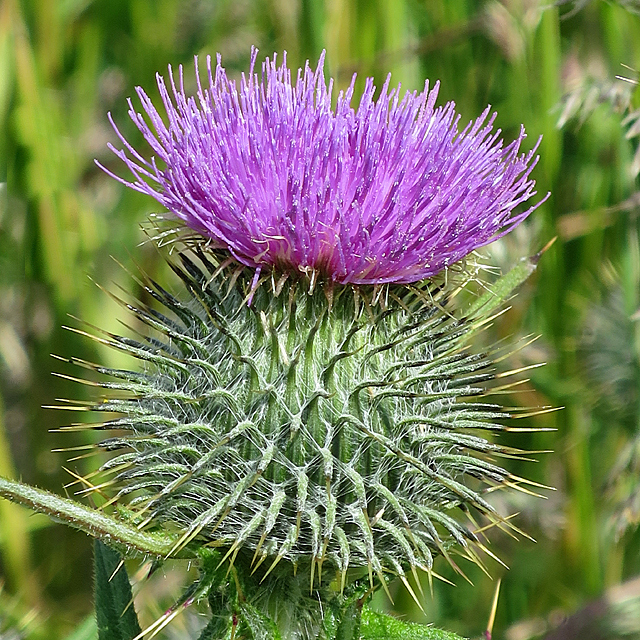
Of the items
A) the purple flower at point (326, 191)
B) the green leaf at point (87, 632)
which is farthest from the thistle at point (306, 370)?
the green leaf at point (87, 632)

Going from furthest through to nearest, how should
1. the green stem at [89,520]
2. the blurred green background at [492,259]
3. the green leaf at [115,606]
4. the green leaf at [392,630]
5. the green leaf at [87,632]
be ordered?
1. the blurred green background at [492,259]
2. the green leaf at [87,632]
3. the green leaf at [115,606]
4. the green leaf at [392,630]
5. the green stem at [89,520]

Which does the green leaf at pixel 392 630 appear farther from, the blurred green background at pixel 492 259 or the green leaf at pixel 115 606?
the blurred green background at pixel 492 259

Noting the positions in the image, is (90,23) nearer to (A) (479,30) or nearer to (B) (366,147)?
(A) (479,30)

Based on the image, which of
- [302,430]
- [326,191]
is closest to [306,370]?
[302,430]

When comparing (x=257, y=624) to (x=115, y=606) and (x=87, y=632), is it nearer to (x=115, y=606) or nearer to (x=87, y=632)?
(x=115, y=606)

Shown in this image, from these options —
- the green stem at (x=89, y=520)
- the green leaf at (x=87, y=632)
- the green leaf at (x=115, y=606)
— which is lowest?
the green leaf at (x=87, y=632)

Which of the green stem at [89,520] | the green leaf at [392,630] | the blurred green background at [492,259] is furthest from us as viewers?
the blurred green background at [492,259]

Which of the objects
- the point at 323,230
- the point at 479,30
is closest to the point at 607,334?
the point at 479,30

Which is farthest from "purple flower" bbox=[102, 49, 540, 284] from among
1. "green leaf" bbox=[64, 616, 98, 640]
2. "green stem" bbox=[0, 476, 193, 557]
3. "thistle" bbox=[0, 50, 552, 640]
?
"green leaf" bbox=[64, 616, 98, 640]
